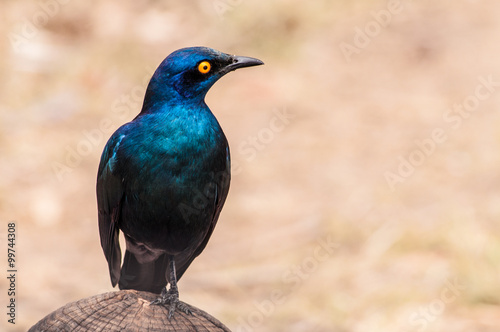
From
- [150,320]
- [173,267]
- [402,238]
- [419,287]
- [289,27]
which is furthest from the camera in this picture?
[289,27]

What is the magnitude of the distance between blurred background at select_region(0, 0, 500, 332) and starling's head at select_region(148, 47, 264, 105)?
391 centimetres

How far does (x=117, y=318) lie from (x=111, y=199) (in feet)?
3.30

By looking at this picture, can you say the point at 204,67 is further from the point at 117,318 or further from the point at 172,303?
the point at 117,318

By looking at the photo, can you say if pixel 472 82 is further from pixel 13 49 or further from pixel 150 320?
pixel 150 320

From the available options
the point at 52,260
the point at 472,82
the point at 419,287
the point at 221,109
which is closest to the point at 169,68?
the point at 419,287

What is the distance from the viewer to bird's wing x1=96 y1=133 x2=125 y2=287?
15.0 ft

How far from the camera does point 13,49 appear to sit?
1200 centimetres

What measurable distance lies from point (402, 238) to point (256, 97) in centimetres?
381

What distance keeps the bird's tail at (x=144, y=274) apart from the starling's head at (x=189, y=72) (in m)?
1.13

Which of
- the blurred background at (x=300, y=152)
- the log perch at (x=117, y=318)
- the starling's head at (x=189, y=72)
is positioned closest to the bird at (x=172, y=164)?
the starling's head at (x=189, y=72)

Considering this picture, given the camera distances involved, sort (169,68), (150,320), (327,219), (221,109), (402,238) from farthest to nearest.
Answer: (221,109)
(327,219)
(402,238)
(169,68)
(150,320)

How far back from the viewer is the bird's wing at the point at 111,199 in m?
4.57

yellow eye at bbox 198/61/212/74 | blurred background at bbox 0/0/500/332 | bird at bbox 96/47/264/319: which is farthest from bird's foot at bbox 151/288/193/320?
blurred background at bbox 0/0/500/332

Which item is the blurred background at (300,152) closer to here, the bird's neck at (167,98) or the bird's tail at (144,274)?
the bird's tail at (144,274)
